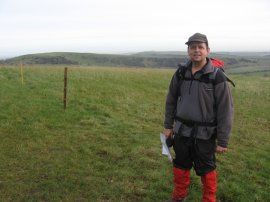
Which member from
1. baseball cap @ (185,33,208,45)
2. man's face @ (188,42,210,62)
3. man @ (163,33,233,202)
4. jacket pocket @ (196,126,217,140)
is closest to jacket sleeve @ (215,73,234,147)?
man @ (163,33,233,202)

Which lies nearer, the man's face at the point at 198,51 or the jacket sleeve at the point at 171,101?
the man's face at the point at 198,51

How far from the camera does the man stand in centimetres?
507

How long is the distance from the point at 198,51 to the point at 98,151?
4.47 meters

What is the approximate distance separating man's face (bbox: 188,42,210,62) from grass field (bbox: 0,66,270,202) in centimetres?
256

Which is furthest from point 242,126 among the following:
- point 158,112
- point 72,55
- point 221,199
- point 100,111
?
point 72,55

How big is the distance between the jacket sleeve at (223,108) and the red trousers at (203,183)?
0.62 metres

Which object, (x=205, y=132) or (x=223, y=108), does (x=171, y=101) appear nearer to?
(x=205, y=132)

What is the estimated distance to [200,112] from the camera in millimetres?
5168

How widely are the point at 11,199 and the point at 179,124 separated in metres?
3.03

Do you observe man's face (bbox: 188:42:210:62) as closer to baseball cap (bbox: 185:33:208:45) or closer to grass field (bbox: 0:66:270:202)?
baseball cap (bbox: 185:33:208:45)

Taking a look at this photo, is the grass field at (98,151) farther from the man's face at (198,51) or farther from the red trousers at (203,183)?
the man's face at (198,51)

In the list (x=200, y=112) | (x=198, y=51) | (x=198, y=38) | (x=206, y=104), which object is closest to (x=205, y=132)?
(x=200, y=112)

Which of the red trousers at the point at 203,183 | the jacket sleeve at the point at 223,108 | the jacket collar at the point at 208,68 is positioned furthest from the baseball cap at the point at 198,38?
the red trousers at the point at 203,183

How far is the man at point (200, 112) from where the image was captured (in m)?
5.07
